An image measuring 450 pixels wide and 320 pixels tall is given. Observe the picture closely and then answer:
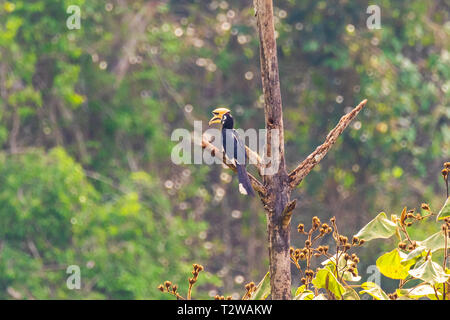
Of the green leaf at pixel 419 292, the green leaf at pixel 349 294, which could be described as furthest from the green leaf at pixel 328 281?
the green leaf at pixel 419 292

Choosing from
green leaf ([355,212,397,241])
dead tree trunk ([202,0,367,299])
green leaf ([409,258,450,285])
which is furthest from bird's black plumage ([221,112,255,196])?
green leaf ([409,258,450,285])

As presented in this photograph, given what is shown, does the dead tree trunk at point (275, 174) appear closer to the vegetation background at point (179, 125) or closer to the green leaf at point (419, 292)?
the green leaf at point (419, 292)

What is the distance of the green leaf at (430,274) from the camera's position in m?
1.58

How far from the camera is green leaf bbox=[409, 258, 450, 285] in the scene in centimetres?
158

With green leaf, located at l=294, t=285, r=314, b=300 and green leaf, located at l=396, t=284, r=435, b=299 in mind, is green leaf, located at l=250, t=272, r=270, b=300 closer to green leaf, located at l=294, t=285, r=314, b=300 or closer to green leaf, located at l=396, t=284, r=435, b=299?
green leaf, located at l=294, t=285, r=314, b=300

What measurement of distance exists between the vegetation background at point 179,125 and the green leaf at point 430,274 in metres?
5.14

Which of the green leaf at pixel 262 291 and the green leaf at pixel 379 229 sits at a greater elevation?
the green leaf at pixel 379 229

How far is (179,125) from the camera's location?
8508 millimetres

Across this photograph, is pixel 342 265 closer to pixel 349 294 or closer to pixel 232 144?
pixel 349 294

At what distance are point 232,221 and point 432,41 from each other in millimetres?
2844

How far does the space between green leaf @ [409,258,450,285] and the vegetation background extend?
202 inches

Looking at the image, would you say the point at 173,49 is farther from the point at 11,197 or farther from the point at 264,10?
the point at 264,10
